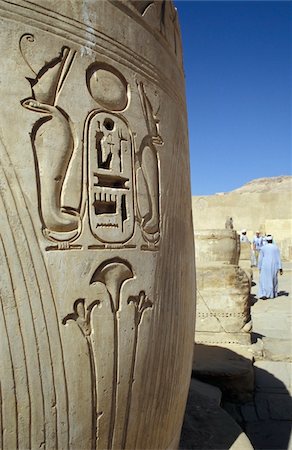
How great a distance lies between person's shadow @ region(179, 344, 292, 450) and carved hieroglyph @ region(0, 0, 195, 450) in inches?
30.1

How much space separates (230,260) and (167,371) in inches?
160

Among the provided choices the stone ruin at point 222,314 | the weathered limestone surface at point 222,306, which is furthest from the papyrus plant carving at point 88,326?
the weathered limestone surface at point 222,306

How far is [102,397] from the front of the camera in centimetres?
135

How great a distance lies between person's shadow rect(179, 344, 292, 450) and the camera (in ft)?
7.48

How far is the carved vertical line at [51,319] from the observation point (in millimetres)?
1187

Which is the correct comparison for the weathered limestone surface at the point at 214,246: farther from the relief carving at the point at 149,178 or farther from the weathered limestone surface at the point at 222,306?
the relief carving at the point at 149,178

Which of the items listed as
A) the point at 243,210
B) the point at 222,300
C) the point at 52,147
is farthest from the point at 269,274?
the point at 243,210

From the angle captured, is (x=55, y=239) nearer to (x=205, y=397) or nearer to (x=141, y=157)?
(x=141, y=157)

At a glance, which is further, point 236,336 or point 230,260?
point 230,260

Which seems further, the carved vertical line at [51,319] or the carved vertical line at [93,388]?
the carved vertical line at [93,388]

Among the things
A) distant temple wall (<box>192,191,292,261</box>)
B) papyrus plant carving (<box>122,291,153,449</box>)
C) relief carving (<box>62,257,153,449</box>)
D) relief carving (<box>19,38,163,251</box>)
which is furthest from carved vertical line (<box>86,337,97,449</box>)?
distant temple wall (<box>192,191,292,261</box>)

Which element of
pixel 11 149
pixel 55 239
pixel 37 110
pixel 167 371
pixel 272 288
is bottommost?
pixel 272 288

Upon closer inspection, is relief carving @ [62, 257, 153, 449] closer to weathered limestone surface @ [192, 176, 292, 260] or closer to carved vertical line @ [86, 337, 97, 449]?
carved vertical line @ [86, 337, 97, 449]

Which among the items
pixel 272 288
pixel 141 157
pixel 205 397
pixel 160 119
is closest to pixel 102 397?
pixel 141 157
